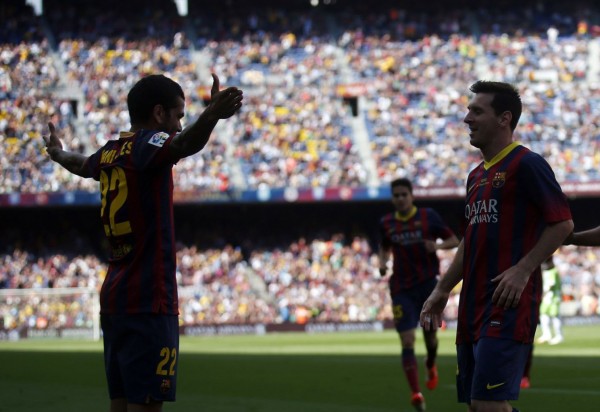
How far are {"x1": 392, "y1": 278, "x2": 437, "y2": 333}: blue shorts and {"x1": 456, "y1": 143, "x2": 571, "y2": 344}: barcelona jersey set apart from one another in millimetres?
6442

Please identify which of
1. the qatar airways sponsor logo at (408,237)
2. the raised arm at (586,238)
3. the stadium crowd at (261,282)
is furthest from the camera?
the stadium crowd at (261,282)

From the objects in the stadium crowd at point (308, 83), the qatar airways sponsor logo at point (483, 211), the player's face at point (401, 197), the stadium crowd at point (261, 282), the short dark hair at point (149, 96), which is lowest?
the stadium crowd at point (261, 282)

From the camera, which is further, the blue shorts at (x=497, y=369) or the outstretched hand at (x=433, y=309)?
the outstretched hand at (x=433, y=309)

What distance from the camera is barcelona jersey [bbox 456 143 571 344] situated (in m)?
5.62

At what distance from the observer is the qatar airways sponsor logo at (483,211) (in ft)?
18.9

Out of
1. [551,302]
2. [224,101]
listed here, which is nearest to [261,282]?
[551,302]

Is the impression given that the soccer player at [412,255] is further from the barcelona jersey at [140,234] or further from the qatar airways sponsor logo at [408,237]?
the barcelona jersey at [140,234]

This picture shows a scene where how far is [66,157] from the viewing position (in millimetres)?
6414

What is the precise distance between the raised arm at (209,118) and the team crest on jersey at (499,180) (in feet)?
5.34

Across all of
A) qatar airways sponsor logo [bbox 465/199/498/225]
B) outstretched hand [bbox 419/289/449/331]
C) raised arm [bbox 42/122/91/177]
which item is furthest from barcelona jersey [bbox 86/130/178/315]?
qatar airways sponsor logo [bbox 465/199/498/225]

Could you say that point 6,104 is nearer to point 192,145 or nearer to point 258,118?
point 258,118

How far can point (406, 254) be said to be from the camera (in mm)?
12742

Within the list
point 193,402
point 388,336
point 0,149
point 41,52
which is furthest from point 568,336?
point 41,52

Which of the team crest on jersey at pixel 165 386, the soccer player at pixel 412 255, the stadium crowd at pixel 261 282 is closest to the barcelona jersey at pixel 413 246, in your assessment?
the soccer player at pixel 412 255
